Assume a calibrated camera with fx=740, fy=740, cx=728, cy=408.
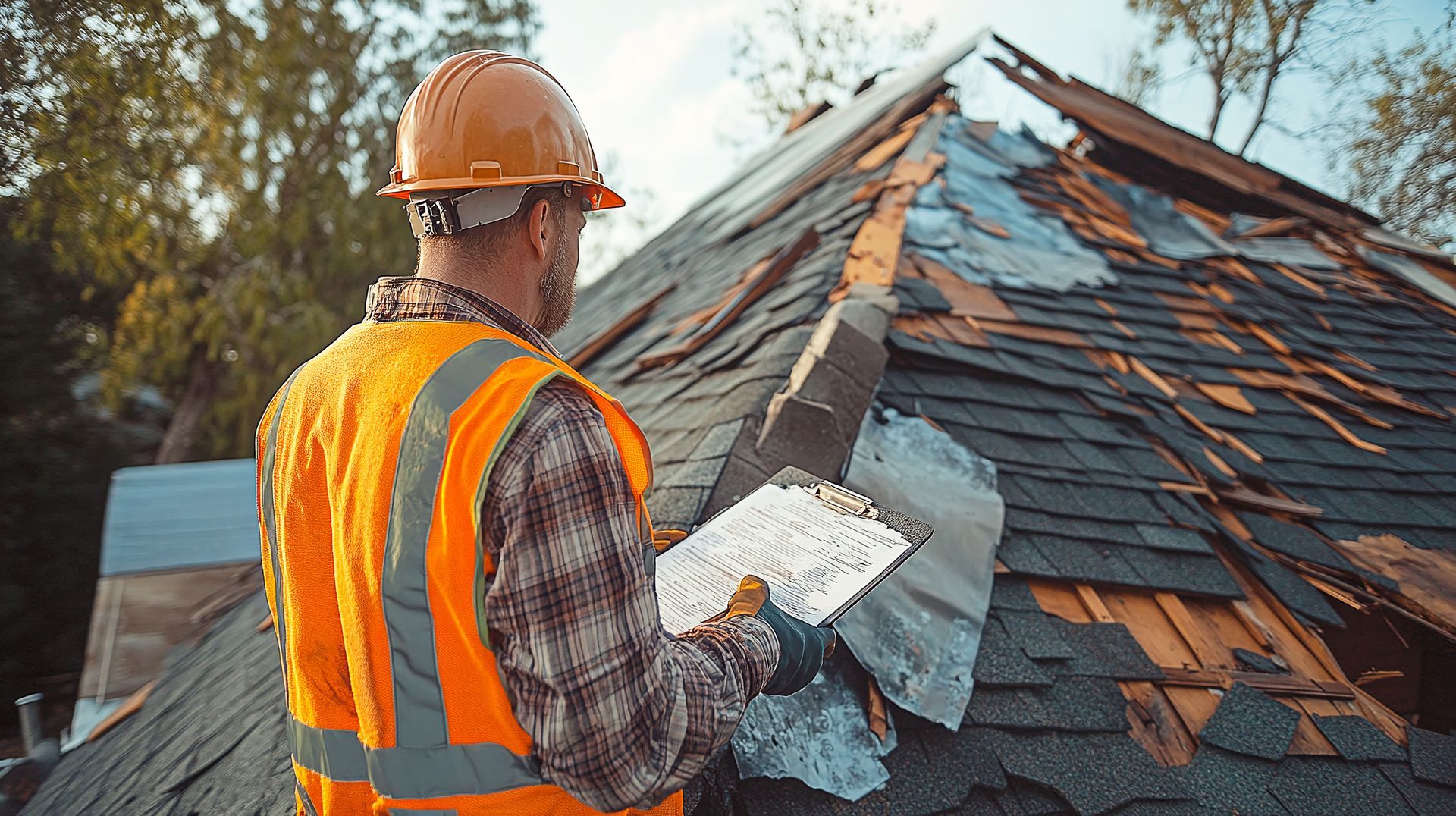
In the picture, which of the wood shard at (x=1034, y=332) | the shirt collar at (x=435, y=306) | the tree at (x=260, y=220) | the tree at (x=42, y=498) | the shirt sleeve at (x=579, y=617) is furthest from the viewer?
the tree at (x=260, y=220)

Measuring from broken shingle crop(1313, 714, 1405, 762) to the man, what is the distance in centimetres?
175

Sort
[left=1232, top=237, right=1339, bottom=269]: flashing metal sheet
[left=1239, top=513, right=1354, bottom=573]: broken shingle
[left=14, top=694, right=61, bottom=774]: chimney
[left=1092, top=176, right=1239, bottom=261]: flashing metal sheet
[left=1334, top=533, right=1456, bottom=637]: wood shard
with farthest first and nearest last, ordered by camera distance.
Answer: [left=1232, top=237, right=1339, bottom=269]: flashing metal sheet
[left=1092, top=176, right=1239, bottom=261]: flashing metal sheet
[left=14, top=694, right=61, bottom=774]: chimney
[left=1239, top=513, right=1354, bottom=573]: broken shingle
[left=1334, top=533, right=1456, bottom=637]: wood shard

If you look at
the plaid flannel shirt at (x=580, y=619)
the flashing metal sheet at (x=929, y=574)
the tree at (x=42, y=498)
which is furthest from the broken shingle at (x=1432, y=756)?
the tree at (x=42, y=498)

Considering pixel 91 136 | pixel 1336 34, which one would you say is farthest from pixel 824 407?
pixel 1336 34

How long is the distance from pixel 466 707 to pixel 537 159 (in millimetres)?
904

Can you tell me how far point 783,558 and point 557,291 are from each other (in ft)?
2.44

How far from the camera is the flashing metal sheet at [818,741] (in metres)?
1.73

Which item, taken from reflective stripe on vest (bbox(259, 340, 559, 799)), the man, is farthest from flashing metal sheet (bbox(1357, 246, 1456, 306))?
reflective stripe on vest (bbox(259, 340, 559, 799))

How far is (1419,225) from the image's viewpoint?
23.8ft

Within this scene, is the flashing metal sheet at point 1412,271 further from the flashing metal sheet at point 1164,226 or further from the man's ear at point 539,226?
the man's ear at point 539,226

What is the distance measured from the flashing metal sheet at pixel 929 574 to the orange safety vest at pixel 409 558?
1.07m

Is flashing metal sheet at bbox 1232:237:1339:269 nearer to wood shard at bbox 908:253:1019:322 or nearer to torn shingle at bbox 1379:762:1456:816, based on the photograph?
wood shard at bbox 908:253:1019:322

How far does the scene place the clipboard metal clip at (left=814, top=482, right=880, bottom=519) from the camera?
5.53 ft

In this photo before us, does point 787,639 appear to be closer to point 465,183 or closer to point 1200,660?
point 465,183
